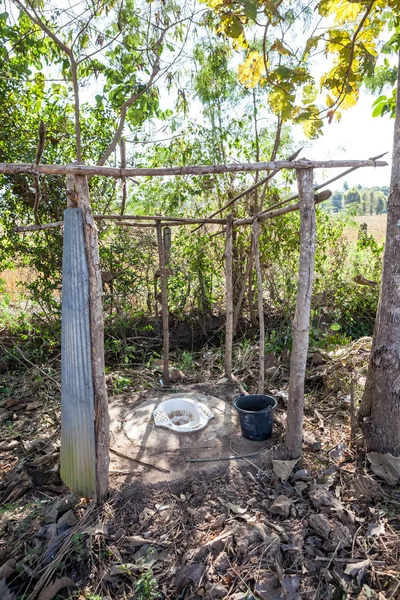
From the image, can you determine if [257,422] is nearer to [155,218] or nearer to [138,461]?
[138,461]

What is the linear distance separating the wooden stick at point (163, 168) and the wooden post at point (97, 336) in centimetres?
11

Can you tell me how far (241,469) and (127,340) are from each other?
135 inches

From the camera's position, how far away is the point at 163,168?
2.45 m

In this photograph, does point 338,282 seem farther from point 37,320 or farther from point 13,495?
point 13,495

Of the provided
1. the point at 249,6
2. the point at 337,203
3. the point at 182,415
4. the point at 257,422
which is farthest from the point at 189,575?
the point at 337,203

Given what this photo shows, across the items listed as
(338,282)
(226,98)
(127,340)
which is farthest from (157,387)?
(226,98)

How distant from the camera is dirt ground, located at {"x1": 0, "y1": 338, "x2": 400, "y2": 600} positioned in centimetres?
205

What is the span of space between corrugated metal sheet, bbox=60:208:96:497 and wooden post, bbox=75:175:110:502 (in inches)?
1.1

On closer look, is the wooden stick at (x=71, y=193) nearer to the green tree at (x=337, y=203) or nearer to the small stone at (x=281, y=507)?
the small stone at (x=281, y=507)

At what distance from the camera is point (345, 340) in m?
5.17

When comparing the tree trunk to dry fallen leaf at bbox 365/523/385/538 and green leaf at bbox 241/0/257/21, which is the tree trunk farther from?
green leaf at bbox 241/0/257/21

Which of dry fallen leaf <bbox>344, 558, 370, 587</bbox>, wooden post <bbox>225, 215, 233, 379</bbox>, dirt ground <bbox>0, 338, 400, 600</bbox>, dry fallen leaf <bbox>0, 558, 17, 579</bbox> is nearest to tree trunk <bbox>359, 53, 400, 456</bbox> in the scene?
dirt ground <bbox>0, 338, 400, 600</bbox>

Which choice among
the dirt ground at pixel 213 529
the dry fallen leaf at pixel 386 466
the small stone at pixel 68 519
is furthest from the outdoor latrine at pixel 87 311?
the dry fallen leaf at pixel 386 466

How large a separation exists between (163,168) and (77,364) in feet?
4.50
